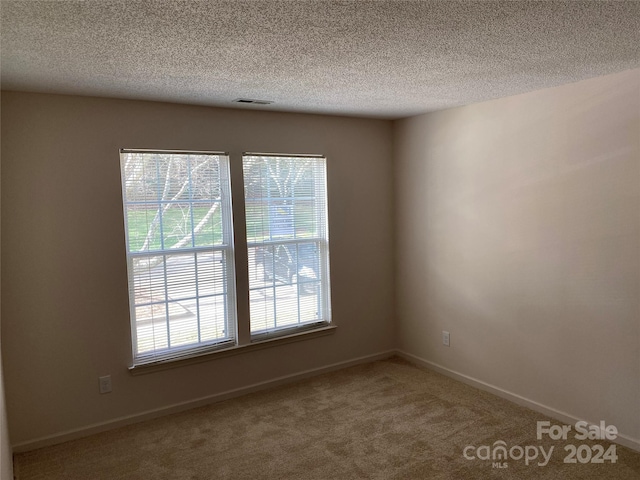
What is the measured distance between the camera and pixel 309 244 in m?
4.16

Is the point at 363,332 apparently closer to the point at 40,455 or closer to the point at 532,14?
the point at 40,455

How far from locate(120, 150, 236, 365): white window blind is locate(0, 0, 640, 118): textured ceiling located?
0.53 meters

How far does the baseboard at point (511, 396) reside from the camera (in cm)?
292

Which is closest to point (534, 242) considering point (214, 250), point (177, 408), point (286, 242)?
point (286, 242)

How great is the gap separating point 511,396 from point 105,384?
113 inches

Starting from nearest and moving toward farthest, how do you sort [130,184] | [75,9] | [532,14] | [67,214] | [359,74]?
[75,9] < [532,14] < [359,74] < [67,214] < [130,184]

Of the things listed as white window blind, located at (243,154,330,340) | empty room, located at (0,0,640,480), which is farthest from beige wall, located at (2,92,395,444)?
white window blind, located at (243,154,330,340)

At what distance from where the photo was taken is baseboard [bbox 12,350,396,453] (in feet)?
10.2


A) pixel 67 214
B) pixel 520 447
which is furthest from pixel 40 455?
pixel 520 447

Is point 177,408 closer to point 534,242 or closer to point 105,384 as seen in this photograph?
point 105,384

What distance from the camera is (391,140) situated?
178 inches

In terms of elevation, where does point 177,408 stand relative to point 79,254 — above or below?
below

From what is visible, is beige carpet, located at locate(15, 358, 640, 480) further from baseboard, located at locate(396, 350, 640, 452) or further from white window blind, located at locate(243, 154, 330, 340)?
white window blind, located at locate(243, 154, 330, 340)

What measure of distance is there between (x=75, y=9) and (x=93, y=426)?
2.67 m
